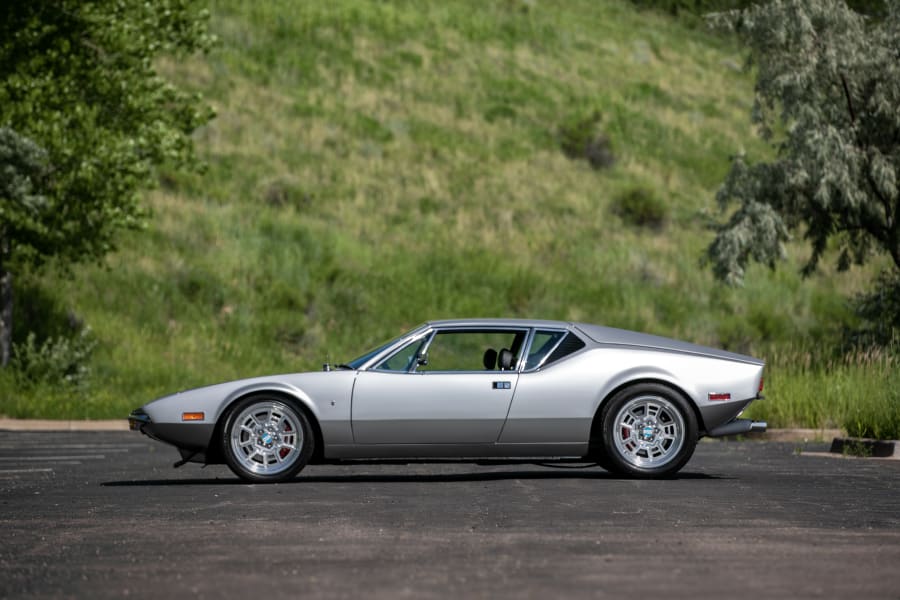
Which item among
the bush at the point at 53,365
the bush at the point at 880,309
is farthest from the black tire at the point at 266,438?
the bush at the point at 880,309

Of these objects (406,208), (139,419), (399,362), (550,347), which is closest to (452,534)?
(399,362)

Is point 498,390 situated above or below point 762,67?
below

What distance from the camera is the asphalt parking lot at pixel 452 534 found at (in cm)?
651

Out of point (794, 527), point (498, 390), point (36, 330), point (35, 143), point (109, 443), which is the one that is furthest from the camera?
point (36, 330)

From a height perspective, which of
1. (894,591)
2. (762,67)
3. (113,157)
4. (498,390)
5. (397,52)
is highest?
(397,52)

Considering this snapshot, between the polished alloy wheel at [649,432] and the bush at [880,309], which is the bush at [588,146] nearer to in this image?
the bush at [880,309]

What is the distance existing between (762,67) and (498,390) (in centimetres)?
1636

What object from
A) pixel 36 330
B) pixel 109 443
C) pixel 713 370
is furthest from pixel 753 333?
pixel 713 370

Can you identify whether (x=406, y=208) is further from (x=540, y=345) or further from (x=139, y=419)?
(x=139, y=419)

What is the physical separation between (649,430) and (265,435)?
3.11m

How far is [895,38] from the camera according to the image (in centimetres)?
2612

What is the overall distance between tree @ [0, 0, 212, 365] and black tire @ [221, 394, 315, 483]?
12138mm

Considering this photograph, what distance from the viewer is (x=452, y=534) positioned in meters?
8.28

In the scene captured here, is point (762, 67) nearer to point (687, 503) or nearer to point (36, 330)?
point (36, 330)
